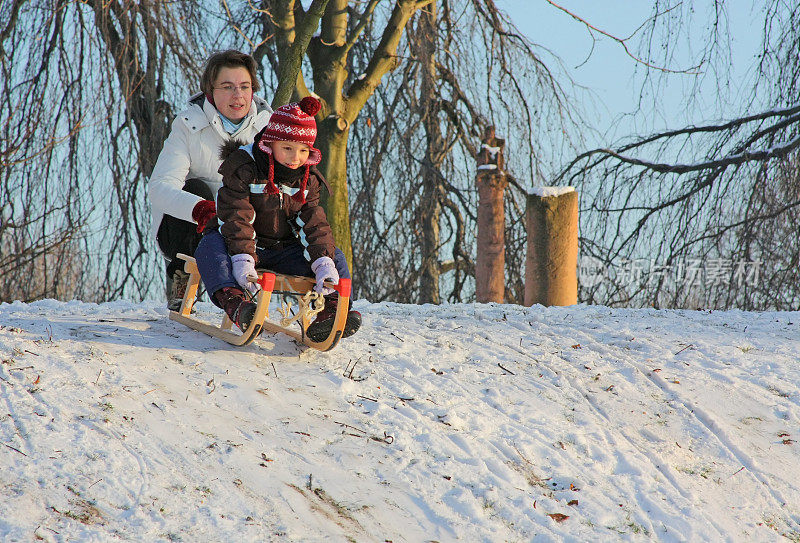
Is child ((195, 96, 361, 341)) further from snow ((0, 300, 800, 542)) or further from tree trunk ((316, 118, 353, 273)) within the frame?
tree trunk ((316, 118, 353, 273))

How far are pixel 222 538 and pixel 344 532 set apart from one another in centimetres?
34

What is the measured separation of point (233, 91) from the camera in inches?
146

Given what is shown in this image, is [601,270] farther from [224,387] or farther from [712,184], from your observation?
[224,387]

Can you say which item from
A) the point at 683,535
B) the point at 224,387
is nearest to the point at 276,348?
the point at 224,387

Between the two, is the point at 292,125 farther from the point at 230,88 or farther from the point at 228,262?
the point at 230,88

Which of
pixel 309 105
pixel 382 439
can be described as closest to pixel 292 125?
pixel 309 105

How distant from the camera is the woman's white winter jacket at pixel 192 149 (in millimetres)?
3670

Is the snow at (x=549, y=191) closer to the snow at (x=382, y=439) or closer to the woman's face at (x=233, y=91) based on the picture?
the snow at (x=382, y=439)

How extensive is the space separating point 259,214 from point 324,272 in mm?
383

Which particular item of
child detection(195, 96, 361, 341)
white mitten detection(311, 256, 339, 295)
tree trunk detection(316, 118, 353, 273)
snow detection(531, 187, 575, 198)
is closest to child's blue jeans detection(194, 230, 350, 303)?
child detection(195, 96, 361, 341)

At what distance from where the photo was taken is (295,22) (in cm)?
607

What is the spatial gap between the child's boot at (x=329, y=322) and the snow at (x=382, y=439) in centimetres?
14

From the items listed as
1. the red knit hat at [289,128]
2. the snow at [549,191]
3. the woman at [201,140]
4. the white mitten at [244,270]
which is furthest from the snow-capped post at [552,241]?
the white mitten at [244,270]

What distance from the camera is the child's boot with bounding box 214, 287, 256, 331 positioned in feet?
9.99
